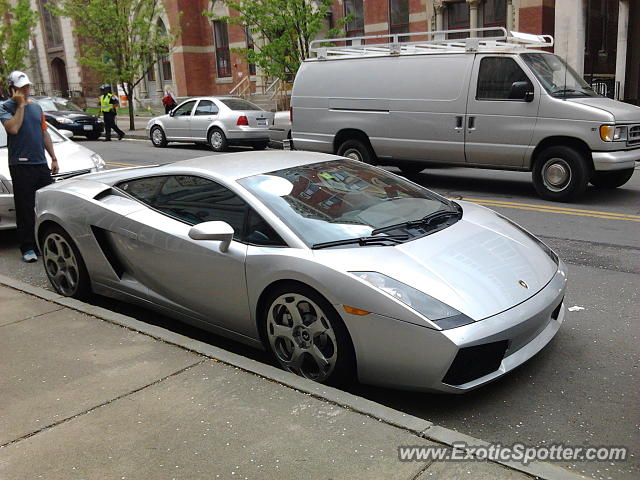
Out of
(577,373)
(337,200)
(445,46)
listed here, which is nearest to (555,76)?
(445,46)

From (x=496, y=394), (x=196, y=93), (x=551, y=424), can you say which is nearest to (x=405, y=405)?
(x=496, y=394)

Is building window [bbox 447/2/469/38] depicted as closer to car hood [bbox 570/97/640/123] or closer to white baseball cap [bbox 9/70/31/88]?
car hood [bbox 570/97/640/123]

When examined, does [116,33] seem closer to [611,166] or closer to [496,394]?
[611,166]

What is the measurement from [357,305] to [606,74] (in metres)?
24.2

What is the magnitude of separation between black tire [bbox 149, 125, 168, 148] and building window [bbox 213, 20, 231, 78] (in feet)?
48.2

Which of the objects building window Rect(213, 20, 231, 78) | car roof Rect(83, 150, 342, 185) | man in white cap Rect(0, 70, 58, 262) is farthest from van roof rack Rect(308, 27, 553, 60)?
building window Rect(213, 20, 231, 78)

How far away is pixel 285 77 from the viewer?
21328 mm

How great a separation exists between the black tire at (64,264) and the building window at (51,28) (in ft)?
142

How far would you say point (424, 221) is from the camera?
4414 mm

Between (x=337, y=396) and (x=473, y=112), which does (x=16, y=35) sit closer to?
(x=473, y=112)

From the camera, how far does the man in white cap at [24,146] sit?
6.61 meters

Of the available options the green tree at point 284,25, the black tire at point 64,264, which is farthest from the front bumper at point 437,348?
the green tree at point 284,25

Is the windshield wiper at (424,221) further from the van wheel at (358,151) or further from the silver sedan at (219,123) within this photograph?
the silver sedan at (219,123)

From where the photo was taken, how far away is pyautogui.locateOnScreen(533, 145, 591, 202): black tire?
9.43m
